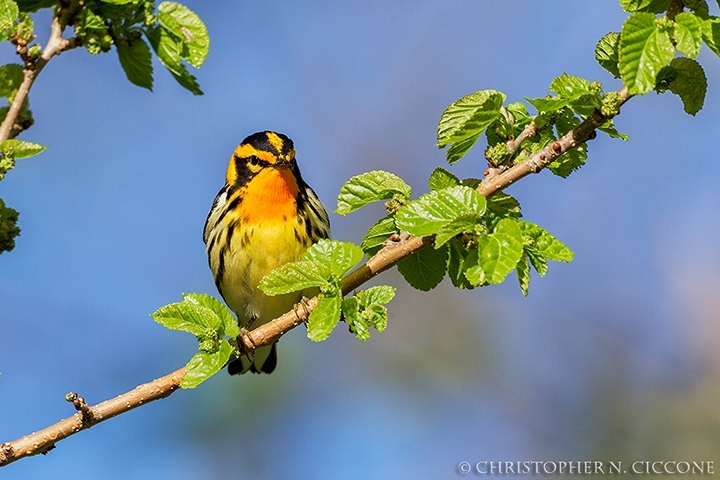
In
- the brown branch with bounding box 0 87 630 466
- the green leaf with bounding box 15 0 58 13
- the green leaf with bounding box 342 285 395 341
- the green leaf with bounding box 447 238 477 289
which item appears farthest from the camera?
the green leaf with bounding box 447 238 477 289

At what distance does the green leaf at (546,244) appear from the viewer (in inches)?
107

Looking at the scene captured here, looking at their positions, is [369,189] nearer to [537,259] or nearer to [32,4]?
[537,259]

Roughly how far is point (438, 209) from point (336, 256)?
385 millimetres

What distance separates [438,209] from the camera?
281 cm

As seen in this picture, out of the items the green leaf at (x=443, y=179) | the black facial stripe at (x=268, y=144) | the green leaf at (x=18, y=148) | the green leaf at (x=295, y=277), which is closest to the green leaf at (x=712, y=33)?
the green leaf at (x=443, y=179)

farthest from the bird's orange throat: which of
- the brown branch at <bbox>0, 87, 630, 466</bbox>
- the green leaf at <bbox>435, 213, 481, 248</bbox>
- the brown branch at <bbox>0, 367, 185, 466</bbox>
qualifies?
the green leaf at <bbox>435, 213, 481, 248</bbox>

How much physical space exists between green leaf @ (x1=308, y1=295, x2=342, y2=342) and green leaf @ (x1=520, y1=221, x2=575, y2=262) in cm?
64

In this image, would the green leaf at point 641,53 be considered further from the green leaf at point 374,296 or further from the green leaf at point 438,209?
the green leaf at point 374,296

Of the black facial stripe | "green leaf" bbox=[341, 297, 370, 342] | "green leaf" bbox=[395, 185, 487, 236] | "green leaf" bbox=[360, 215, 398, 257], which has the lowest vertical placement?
"green leaf" bbox=[341, 297, 370, 342]

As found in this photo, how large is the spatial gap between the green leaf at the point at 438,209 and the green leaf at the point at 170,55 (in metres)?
0.74

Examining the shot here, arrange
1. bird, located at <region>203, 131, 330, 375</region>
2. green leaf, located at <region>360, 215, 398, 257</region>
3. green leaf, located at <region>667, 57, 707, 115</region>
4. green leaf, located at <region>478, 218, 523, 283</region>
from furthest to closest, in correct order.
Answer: bird, located at <region>203, 131, 330, 375</region>
green leaf, located at <region>360, 215, 398, 257</region>
green leaf, located at <region>667, 57, 707, 115</region>
green leaf, located at <region>478, 218, 523, 283</region>

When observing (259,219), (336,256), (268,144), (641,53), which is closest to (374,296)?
(336,256)

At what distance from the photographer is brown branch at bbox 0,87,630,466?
2.77 meters

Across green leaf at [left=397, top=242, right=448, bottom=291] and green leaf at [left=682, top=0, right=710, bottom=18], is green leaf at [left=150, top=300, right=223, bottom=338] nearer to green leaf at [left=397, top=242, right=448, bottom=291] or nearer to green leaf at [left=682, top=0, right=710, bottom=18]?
green leaf at [left=397, top=242, right=448, bottom=291]
